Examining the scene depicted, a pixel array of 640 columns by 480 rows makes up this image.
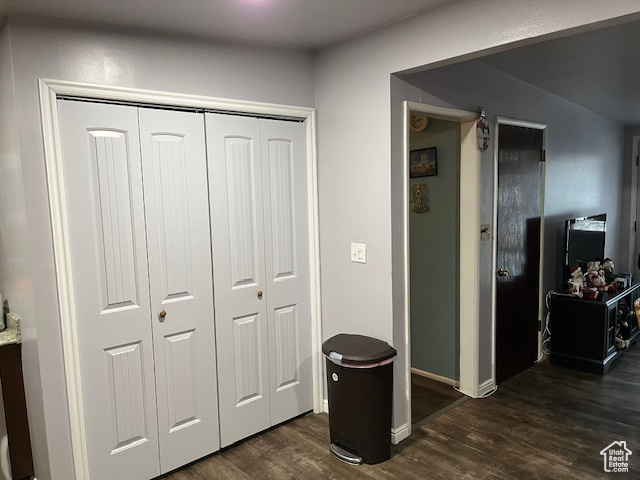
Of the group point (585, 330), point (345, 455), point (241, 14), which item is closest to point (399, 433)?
point (345, 455)

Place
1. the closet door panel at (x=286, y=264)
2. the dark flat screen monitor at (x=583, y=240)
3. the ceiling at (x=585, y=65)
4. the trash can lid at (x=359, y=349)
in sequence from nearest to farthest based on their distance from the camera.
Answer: the trash can lid at (x=359, y=349), the ceiling at (x=585, y=65), the closet door panel at (x=286, y=264), the dark flat screen monitor at (x=583, y=240)

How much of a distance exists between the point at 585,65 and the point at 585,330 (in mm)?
2058

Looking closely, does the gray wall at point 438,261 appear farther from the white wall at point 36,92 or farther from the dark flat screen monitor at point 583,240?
the white wall at point 36,92

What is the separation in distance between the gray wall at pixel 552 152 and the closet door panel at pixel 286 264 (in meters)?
0.84

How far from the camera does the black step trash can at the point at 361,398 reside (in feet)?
7.93

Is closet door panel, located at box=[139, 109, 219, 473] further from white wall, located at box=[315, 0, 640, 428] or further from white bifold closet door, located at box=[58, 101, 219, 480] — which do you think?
white wall, located at box=[315, 0, 640, 428]

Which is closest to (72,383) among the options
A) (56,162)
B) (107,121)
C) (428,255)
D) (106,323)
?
(106,323)

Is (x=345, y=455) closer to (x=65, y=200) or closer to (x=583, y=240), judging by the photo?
(x=65, y=200)

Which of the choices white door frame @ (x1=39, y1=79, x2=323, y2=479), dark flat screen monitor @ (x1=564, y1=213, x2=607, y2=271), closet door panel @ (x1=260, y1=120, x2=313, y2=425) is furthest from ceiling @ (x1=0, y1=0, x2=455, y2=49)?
dark flat screen monitor @ (x1=564, y1=213, x2=607, y2=271)

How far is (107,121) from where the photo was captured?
2.16 m

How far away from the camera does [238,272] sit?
2.66 m

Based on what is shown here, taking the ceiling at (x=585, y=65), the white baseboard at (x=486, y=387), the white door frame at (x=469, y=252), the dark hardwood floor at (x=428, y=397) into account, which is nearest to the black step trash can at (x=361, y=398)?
the dark hardwood floor at (x=428, y=397)

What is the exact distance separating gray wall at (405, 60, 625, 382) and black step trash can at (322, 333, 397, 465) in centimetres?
115

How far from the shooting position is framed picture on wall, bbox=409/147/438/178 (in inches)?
134
